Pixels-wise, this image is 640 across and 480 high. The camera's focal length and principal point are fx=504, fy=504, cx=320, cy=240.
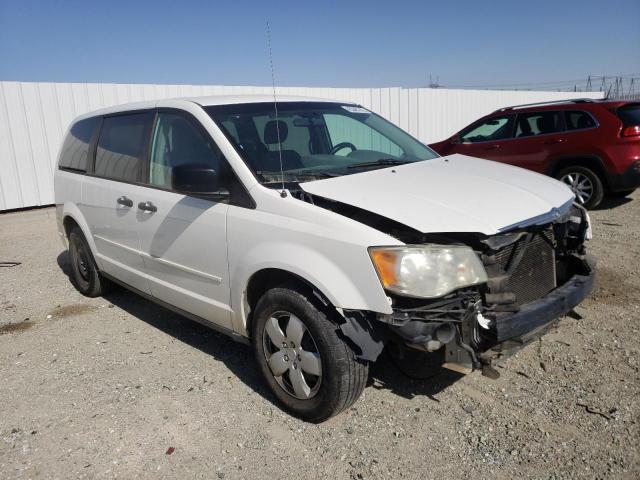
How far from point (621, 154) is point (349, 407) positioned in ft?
21.4

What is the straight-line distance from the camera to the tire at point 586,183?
767 centimetres

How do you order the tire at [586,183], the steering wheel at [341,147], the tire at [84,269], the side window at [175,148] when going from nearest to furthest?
the side window at [175,148], the steering wheel at [341,147], the tire at [84,269], the tire at [586,183]

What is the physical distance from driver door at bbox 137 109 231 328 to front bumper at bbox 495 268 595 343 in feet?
5.37

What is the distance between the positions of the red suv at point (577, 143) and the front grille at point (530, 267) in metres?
4.57

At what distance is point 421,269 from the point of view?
7.93 ft

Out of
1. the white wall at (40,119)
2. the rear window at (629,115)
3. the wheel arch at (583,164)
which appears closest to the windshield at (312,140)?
the wheel arch at (583,164)

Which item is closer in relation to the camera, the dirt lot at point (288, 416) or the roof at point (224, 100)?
the dirt lot at point (288, 416)

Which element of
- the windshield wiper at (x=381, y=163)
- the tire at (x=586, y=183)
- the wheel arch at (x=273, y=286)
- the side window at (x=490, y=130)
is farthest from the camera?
the side window at (x=490, y=130)

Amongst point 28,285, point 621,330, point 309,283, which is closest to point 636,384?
point 621,330

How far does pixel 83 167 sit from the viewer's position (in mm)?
4770

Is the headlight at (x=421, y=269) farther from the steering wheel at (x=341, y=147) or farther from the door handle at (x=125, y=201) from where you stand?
the door handle at (x=125, y=201)

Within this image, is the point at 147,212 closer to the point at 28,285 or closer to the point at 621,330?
the point at 28,285

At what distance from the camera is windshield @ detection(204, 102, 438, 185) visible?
3.20 m

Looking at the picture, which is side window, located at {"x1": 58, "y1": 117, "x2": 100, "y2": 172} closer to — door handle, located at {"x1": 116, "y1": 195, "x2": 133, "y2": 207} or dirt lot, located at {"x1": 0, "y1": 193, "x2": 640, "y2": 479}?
door handle, located at {"x1": 116, "y1": 195, "x2": 133, "y2": 207}
